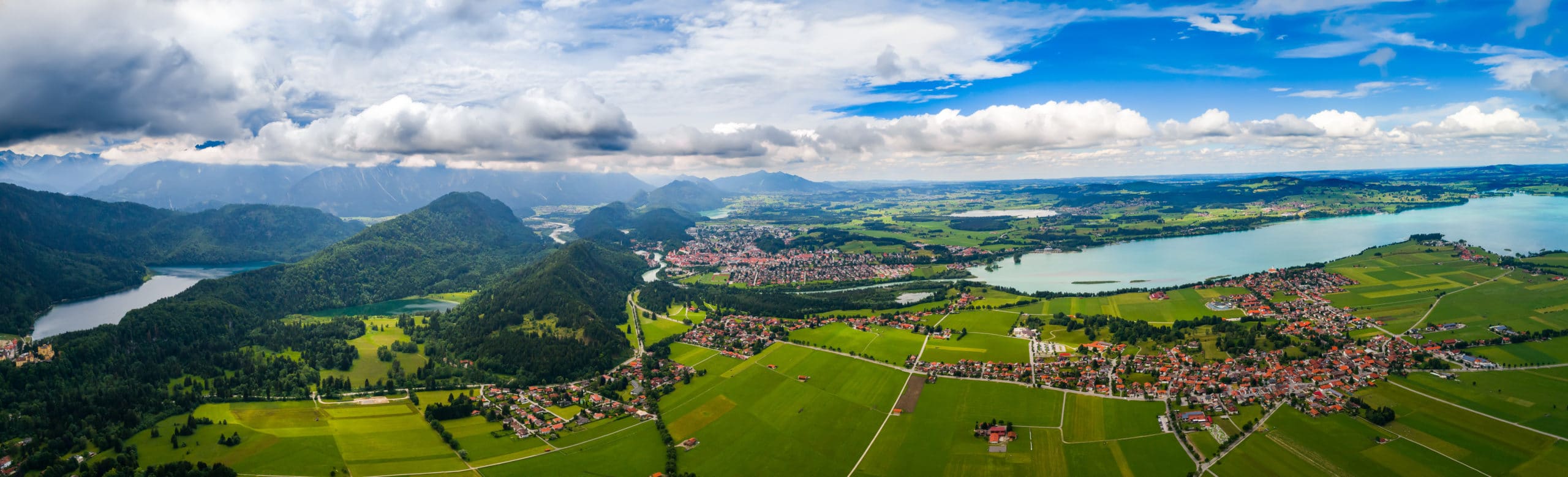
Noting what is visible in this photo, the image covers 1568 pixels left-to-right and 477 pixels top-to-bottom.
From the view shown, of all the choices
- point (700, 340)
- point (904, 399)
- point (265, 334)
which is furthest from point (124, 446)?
point (904, 399)

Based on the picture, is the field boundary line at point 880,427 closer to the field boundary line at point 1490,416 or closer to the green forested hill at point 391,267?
the field boundary line at point 1490,416

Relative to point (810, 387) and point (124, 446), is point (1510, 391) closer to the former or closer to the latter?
point (810, 387)

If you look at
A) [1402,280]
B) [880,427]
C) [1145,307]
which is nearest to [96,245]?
[880,427]

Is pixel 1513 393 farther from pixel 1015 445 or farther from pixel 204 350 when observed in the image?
pixel 204 350

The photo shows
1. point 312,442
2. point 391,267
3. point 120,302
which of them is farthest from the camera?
point 391,267

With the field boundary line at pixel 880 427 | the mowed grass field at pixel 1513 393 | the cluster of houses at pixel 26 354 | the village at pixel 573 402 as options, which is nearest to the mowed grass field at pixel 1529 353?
the mowed grass field at pixel 1513 393
